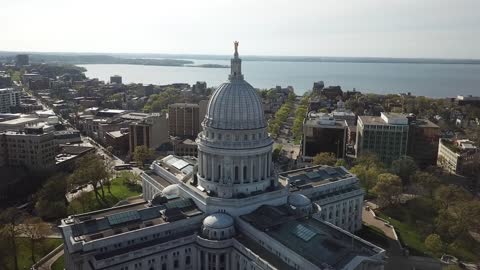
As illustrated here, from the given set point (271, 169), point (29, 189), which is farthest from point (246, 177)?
point (29, 189)

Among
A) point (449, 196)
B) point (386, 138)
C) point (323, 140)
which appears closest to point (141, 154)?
point (323, 140)

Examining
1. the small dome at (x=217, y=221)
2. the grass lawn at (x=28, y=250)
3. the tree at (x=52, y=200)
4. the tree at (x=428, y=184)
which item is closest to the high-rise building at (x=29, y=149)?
the tree at (x=52, y=200)

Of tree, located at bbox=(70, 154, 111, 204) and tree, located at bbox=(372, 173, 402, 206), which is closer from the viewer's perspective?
tree, located at bbox=(372, 173, 402, 206)

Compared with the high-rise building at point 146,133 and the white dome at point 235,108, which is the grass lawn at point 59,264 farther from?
the high-rise building at point 146,133

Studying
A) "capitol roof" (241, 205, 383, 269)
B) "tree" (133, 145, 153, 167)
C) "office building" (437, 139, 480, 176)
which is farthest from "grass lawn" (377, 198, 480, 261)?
"tree" (133, 145, 153, 167)

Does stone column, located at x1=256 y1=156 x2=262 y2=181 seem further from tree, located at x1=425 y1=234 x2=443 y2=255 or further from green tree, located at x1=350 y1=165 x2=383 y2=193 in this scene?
green tree, located at x1=350 y1=165 x2=383 y2=193

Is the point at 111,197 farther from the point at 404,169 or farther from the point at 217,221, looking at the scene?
the point at 404,169

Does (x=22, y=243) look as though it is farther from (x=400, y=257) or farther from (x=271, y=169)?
(x=400, y=257)
